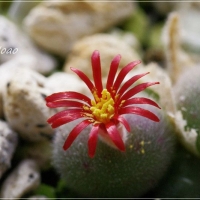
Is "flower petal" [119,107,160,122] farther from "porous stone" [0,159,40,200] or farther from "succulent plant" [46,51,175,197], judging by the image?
"porous stone" [0,159,40,200]

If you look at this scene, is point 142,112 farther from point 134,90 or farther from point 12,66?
point 12,66

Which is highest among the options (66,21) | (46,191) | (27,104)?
(66,21)

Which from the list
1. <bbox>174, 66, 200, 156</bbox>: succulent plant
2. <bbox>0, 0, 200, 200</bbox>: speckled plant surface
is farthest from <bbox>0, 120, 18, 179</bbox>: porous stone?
<bbox>174, 66, 200, 156</bbox>: succulent plant

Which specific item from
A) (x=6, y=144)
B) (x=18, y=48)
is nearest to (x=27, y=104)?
(x=6, y=144)

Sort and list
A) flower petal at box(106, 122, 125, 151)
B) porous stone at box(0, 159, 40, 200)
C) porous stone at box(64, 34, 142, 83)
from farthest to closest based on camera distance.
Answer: porous stone at box(64, 34, 142, 83)
porous stone at box(0, 159, 40, 200)
flower petal at box(106, 122, 125, 151)

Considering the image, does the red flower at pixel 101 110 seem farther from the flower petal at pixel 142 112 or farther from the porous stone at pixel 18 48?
the porous stone at pixel 18 48
